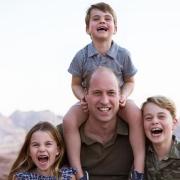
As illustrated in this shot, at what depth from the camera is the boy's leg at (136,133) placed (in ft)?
13.6

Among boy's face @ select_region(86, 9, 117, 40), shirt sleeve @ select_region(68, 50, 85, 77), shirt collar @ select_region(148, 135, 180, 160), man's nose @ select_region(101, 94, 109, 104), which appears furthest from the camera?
shirt sleeve @ select_region(68, 50, 85, 77)

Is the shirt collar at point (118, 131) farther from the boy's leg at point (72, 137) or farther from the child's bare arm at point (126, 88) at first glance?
the child's bare arm at point (126, 88)

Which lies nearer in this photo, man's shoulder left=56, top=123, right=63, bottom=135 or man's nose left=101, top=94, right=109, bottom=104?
man's nose left=101, top=94, right=109, bottom=104

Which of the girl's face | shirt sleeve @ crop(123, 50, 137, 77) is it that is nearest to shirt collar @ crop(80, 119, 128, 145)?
the girl's face

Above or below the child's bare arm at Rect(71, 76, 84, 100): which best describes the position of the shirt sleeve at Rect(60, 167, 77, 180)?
below

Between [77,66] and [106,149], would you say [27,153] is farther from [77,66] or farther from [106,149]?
[77,66]

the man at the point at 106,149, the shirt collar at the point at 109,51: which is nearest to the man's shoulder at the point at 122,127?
the man at the point at 106,149

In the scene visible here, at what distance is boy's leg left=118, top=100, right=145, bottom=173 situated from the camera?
415cm

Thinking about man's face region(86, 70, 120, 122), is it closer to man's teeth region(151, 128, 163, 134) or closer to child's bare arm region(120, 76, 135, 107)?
child's bare arm region(120, 76, 135, 107)

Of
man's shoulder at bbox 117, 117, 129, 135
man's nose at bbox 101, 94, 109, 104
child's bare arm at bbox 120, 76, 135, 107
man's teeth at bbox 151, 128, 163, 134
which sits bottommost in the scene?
man's teeth at bbox 151, 128, 163, 134

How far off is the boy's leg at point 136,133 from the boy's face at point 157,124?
0.08m

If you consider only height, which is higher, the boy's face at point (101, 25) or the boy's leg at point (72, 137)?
the boy's face at point (101, 25)

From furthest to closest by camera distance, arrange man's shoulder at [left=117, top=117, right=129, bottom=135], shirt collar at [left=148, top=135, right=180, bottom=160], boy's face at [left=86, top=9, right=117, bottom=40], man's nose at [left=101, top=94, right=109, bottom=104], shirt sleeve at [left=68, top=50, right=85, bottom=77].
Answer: shirt sleeve at [left=68, top=50, right=85, bottom=77] → boy's face at [left=86, top=9, right=117, bottom=40] → man's shoulder at [left=117, top=117, right=129, bottom=135] → shirt collar at [left=148, top=135, right=180, bottom=160] → man's nose at [left=101, top=94, right=109, bottom=104]

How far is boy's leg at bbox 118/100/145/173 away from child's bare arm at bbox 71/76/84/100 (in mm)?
522
